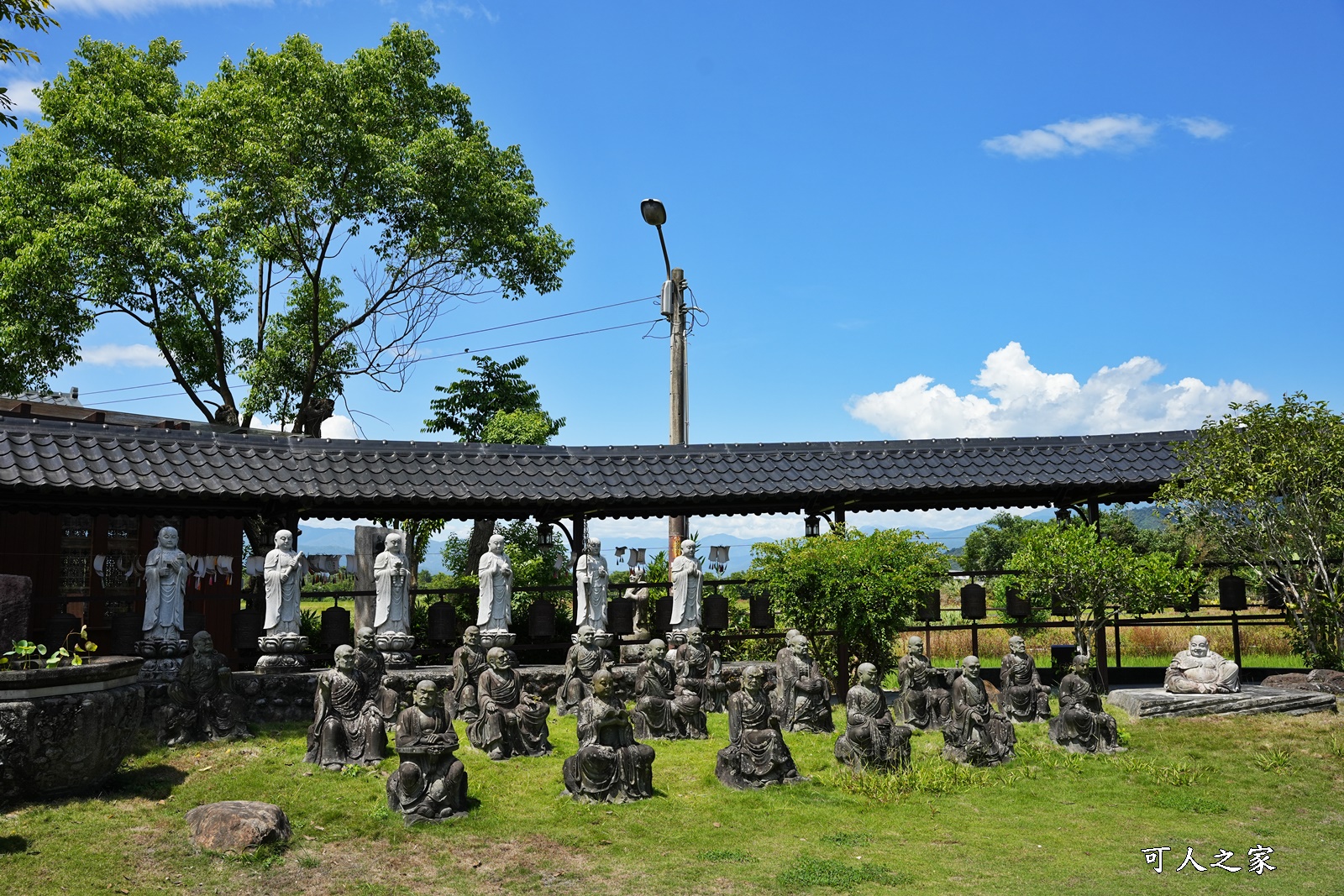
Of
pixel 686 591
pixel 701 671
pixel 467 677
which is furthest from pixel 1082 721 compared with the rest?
pixel 467 677

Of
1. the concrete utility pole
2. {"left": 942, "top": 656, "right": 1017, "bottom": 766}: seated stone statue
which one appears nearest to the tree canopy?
the concrete utility pole

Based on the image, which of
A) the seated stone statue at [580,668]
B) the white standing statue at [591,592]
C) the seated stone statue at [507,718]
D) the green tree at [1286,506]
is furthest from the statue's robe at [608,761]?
the green tree at [1286,506]

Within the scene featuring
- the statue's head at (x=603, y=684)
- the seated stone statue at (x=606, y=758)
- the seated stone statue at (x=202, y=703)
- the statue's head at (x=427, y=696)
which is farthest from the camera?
the seated stone statue at (x=202, y=703)

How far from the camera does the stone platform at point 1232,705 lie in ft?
45.4

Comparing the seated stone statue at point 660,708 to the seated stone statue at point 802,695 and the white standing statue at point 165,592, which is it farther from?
the white standing statue at point 165,592

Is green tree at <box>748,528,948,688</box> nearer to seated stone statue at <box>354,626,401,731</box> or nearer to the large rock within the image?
seated stone statue at <box>354,626,401,731</box>

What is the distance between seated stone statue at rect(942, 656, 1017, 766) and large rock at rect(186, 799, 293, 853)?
23.8 ft

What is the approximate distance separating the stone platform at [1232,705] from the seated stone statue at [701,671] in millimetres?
5516

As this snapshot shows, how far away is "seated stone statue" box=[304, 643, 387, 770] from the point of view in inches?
454

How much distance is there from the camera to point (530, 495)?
16469 millimetres

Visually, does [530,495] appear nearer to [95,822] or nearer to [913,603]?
[913,603]

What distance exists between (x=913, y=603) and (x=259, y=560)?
9.70 m

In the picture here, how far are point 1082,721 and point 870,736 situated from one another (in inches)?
110

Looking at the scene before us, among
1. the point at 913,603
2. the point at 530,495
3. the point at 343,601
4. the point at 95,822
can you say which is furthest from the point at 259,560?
the point at 343,601
